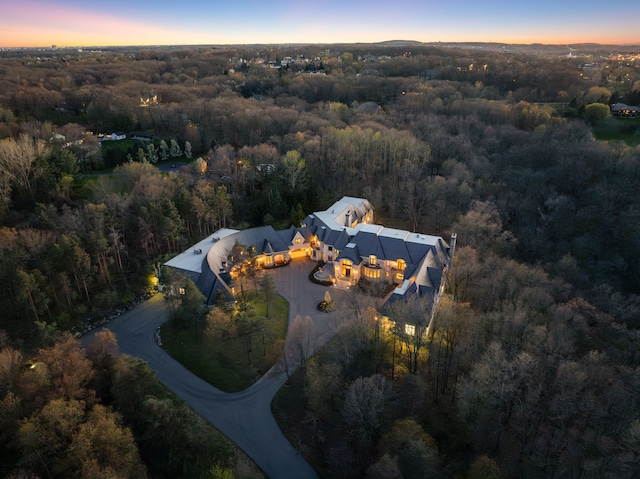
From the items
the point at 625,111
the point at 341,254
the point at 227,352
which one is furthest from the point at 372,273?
the point at 625,111

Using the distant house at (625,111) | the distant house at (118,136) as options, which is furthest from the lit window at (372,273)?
the distant house at (625,111)

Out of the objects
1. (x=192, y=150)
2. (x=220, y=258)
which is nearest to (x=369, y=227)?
(x=220, y=258)

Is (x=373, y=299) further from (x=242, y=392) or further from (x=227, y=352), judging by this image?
(x=227, y=352)

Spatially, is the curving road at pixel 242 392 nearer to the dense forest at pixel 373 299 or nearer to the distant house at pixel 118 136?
the dense forest at pixel 373 299

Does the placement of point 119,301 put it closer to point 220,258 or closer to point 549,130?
point 220,258

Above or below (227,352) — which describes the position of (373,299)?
above

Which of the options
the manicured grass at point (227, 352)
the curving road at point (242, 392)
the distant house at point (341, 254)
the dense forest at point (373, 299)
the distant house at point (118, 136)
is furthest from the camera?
the distant house at point (118, 136)
